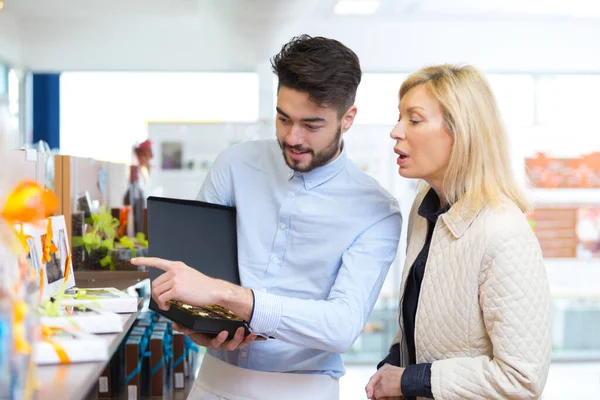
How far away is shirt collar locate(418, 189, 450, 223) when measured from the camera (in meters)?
1.81

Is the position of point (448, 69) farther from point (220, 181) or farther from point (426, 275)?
point (220, 181)

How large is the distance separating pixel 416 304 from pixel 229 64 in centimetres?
444

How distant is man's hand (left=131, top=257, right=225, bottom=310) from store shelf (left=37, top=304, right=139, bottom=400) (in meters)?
0.23

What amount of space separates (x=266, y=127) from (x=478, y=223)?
4.38 metres

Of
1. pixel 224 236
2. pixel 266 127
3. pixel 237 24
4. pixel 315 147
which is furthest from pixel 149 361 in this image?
pixel 237 24

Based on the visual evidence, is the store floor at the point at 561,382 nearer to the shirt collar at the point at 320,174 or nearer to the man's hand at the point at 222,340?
the shirt collar at the point at 320,174

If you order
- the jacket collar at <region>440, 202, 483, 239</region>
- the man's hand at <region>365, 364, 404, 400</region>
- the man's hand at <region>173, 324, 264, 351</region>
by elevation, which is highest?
the jacket collar at <region>440, 202, 483, 239</region>

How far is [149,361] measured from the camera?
3158mm

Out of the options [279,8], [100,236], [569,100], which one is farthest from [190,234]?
[569,100]

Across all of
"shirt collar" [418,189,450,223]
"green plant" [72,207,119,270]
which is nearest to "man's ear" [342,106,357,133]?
"shirt collar" [418,189,450,223]

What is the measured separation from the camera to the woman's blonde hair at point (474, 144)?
1682mm

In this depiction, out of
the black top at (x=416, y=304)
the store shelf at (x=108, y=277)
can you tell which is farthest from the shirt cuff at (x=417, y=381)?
the store shelf at (x=108, y=277)

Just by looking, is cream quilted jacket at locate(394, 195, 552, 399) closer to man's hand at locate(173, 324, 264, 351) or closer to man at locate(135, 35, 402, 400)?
man at locate(135, 35, 402, 400)

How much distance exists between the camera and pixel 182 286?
1480mm
